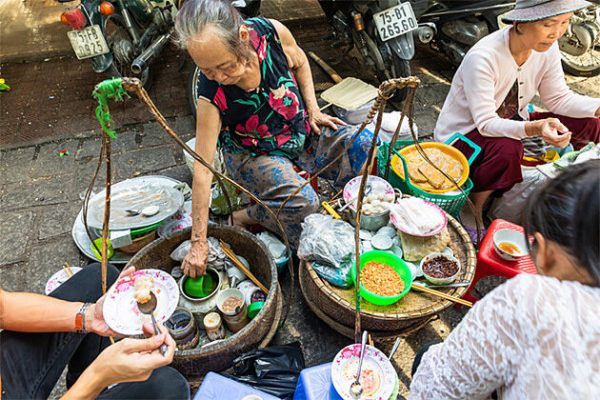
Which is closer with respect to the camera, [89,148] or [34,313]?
[34,313]

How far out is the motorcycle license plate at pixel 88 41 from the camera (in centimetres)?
304

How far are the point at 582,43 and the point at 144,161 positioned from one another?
4.07 metres

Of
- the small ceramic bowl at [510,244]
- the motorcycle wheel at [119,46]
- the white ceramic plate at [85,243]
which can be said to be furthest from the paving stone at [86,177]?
the small ceramic bowl at [510,244]

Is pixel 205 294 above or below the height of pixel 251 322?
below

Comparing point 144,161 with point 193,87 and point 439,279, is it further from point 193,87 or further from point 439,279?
point 439,279

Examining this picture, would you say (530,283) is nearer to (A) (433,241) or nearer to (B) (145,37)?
(A) (433,241)

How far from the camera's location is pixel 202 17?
1.54 metres

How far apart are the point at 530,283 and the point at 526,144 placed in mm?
1973

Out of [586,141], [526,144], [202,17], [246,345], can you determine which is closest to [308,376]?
[246,345]

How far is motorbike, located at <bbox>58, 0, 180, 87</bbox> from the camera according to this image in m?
3.04

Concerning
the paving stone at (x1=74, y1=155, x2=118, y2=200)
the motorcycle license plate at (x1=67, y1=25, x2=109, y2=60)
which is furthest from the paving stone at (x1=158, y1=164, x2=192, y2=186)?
the motorcycle license plate at (x1=67, y1=25, x2=109, y2=60)

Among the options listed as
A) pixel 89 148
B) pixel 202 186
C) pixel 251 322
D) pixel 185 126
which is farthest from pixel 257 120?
pixel 89 148

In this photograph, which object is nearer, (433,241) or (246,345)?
(246,345)

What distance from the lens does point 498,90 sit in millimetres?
2268
